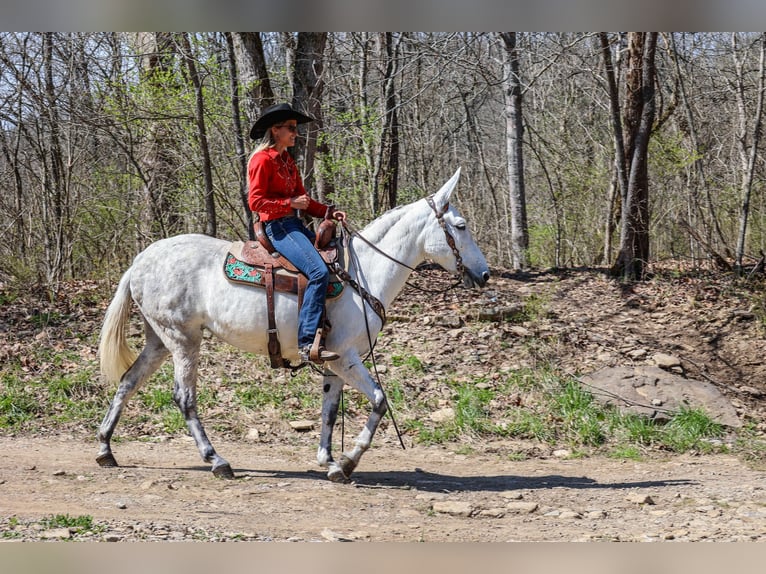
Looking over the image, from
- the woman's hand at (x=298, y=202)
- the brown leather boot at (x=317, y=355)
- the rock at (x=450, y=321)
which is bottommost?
the rock at (x=450, y=321)

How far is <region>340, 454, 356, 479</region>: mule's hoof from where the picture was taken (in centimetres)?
671

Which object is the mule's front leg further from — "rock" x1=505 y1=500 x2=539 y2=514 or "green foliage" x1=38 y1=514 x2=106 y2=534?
"green foliage" x1=38 y1=514 x2=106 y2=534

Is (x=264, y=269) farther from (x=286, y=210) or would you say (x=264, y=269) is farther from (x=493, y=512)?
(x=493, y=512)

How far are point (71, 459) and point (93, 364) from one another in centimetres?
287

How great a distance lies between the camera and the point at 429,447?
332 inches

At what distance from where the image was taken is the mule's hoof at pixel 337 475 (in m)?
6.75

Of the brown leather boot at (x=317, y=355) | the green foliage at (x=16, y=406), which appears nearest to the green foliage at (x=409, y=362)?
the brown leather boot at (x=317, y=355)

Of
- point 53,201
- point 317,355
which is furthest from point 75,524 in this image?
point 53,201

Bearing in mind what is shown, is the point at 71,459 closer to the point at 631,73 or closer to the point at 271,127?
the point at 271,127

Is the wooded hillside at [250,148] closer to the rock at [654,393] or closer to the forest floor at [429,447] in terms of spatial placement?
the forest floor at [429,447]

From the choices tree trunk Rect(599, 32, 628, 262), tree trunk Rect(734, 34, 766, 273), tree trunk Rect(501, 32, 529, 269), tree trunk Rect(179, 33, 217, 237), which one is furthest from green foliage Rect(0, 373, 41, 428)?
tree trunk Rect(734, 34, 766, 273)

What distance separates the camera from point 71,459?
7.45m

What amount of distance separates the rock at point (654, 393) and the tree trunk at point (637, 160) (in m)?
3.03
